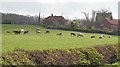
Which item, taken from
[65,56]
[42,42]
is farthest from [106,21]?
[65,56]

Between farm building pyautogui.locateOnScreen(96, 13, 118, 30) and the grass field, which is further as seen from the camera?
farm building pyautogui.locateOnScreen(96, 13, 118, 30)

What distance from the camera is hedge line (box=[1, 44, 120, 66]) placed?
18552mm

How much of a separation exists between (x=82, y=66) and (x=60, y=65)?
2.55m

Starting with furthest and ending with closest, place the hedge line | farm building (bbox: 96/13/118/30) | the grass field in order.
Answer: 1. farm building (bbox: 96/13/118/30)
2. the grass field
3. the hedge line

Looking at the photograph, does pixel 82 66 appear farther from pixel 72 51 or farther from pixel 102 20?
pixel 102 20

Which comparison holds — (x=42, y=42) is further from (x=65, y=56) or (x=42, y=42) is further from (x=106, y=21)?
(x=106, y=21)

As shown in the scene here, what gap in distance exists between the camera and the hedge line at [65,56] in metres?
18.6

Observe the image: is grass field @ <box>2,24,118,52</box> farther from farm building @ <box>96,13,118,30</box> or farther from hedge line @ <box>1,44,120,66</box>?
farm building @ <box>96,13,118,30</box>

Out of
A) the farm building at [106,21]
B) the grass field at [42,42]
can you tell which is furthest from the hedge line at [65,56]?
the farm building at [106,21]

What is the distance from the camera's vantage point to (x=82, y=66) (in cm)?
2308

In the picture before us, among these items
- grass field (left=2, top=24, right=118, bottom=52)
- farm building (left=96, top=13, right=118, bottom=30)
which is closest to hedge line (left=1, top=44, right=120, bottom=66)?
grass field (left=2, top=24, right=118, bottom=52)

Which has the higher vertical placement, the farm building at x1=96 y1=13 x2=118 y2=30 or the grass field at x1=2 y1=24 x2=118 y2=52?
the grass field at x1=2 y1=24 x2=118 y2=52

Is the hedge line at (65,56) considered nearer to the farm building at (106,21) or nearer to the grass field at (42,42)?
the grass field at (42,42)

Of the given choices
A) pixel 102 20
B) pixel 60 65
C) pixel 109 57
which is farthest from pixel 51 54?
pixel 102 20
